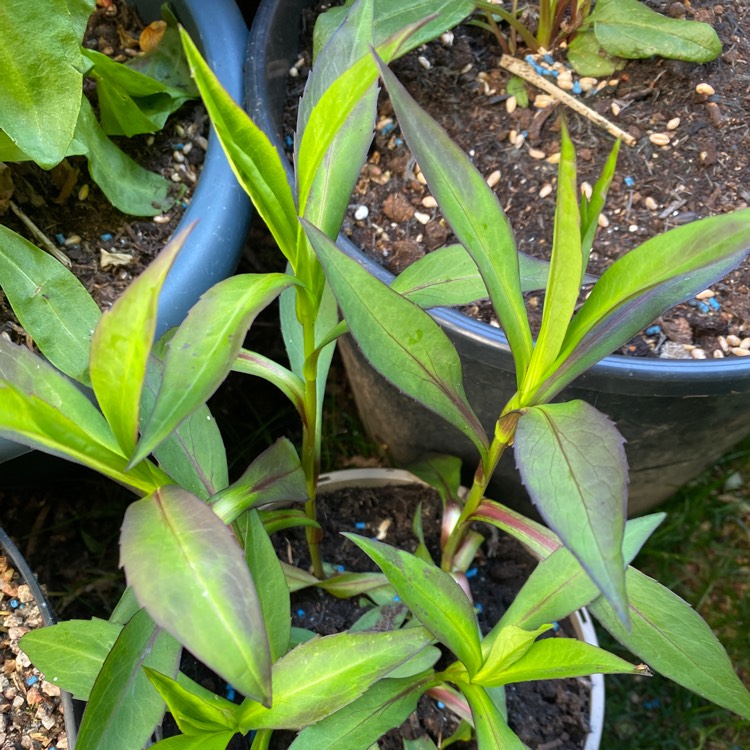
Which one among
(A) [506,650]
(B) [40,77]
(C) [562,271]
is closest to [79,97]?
(B) [40,77]

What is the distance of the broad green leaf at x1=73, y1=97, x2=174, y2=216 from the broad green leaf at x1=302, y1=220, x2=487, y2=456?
47 centimetres

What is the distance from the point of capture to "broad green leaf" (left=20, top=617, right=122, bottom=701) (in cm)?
67

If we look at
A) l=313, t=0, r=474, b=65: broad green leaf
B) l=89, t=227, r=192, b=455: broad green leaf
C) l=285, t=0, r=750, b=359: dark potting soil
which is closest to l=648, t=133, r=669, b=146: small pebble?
l=285, t=0, r=750, b=359: dark potting soil

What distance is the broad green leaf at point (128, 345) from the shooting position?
440mm

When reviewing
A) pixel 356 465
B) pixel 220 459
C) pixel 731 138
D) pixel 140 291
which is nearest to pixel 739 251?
pixel 140 291

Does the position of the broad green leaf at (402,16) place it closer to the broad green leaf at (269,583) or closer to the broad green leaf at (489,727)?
the broad green leaf at (269,583)

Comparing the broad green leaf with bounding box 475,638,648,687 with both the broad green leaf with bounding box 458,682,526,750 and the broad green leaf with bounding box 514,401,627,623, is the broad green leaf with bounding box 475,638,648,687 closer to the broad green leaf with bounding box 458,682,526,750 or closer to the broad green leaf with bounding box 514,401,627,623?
the broad green leaf with bounding box 458,682,526,750

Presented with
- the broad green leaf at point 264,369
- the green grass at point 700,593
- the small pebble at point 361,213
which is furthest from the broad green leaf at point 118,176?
the green grass at point 700,593

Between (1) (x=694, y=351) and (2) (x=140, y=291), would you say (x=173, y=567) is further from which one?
(1) (x=694, y=351)

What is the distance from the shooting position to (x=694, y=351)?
0.88 metres

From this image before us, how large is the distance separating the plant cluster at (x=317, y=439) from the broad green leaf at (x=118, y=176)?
10.4 inches

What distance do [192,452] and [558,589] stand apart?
0.32 meters

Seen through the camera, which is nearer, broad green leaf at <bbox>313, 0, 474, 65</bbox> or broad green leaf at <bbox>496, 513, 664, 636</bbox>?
broad green leaf at <bbox>496, 513, 664, 636</bbox>

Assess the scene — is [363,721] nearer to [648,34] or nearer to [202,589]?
[202,589]
